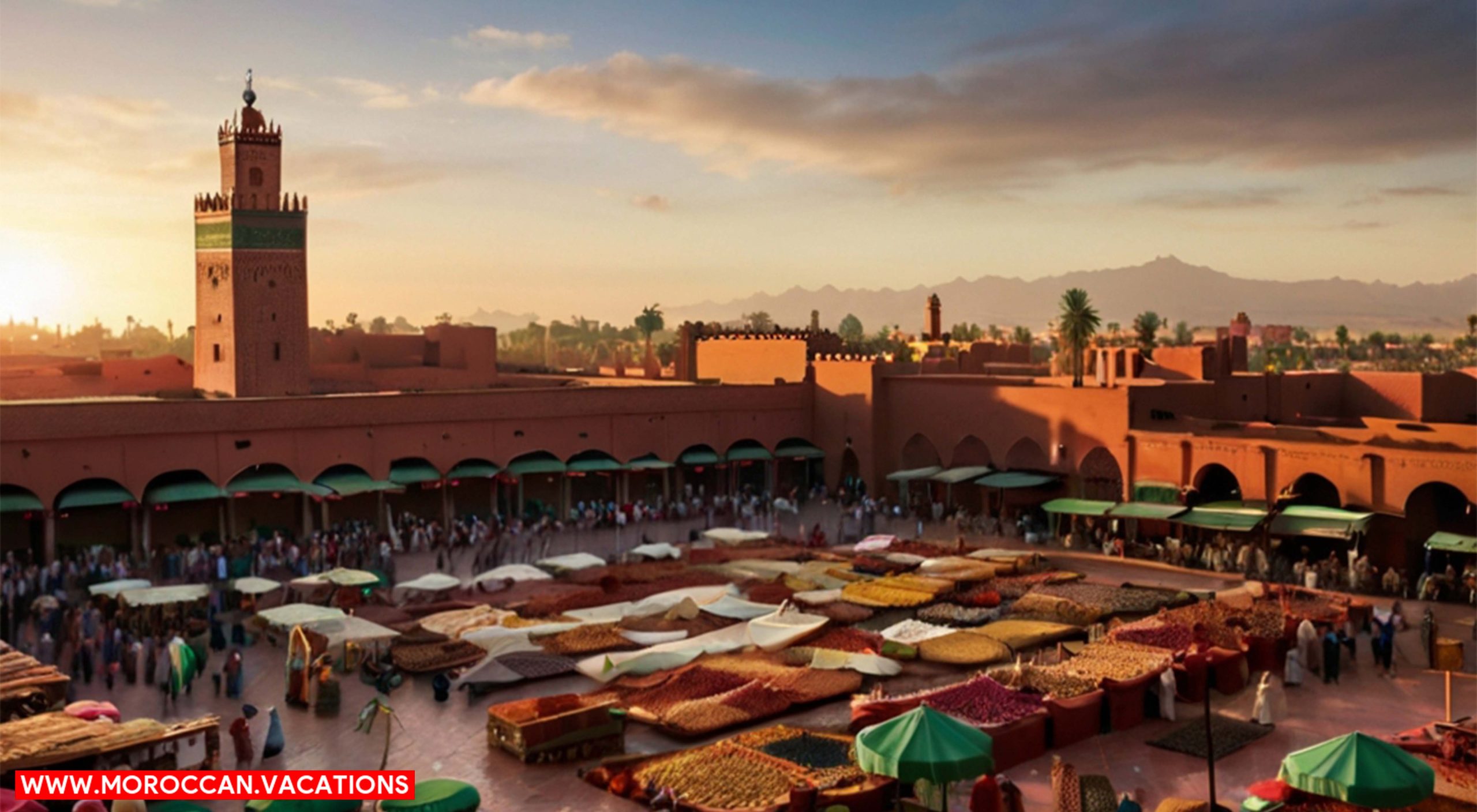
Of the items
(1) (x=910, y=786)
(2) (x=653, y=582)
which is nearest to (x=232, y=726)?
(1) (x=910, y=786)

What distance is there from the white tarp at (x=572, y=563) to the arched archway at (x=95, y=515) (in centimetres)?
1047

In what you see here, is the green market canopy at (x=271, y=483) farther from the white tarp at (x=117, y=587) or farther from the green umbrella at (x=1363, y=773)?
the green umbrella at (x=1363, y=773)

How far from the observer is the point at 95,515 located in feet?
98.8

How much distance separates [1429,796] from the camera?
12.9 metres

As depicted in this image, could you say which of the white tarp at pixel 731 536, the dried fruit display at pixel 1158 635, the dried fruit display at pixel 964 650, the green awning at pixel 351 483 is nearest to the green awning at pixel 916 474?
the white tarp at pixel 731 536

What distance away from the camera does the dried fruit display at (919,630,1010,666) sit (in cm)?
1986

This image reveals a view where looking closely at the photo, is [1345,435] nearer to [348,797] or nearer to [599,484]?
[599,484]

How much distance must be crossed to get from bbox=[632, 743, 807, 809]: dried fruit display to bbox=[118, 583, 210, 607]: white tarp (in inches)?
420

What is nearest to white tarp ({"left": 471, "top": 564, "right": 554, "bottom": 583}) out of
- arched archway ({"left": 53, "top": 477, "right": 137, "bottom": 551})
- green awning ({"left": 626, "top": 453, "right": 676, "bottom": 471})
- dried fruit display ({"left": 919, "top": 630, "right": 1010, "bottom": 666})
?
dried fruit display ({"left": 919, "top": 630, "right": 1010, "bottom": 666})

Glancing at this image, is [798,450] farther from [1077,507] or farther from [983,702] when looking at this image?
[983,702]

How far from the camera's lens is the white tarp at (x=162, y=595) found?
21.6 m

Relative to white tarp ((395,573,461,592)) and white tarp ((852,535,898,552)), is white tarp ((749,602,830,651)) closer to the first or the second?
white tarp ((395,573,461,592))

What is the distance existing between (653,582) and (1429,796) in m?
Result: 15.2

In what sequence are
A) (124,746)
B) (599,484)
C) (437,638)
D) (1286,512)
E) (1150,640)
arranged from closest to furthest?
(124,746)
(1150,640)
(437,638)
(1286,512)
(599,484)
